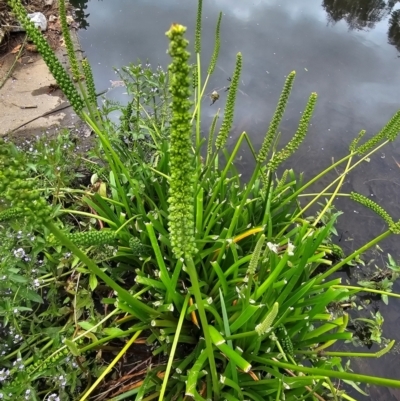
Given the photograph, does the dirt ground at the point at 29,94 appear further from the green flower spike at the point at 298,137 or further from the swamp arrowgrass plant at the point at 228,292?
the green flower spike at the point at 298,137

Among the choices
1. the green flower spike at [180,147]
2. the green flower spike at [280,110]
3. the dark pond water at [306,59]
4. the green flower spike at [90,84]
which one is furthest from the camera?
the dark pond water at [306,59]

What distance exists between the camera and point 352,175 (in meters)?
3.09

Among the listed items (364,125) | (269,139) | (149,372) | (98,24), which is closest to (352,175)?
(364,125)

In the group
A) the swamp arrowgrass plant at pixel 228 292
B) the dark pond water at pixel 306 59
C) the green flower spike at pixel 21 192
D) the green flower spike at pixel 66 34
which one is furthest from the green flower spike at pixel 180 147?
the dark pond water at pixel 306 59

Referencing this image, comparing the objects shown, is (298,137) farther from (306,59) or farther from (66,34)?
(306,59)

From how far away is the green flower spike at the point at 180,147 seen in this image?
2.29 feet

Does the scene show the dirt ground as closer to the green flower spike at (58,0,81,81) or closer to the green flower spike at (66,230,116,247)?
the green flower spike at (58,0,81,81)

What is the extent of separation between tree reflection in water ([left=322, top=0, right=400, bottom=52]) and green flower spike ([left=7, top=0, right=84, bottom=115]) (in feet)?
12.9

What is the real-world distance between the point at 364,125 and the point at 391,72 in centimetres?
91

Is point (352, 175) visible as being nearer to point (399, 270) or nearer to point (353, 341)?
point (399, 270)

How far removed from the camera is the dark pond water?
314cm

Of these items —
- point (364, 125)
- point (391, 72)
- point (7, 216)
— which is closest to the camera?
point (7, 216)

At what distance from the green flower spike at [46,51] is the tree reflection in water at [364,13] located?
3.92 meters

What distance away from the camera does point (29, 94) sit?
11.8 ft
